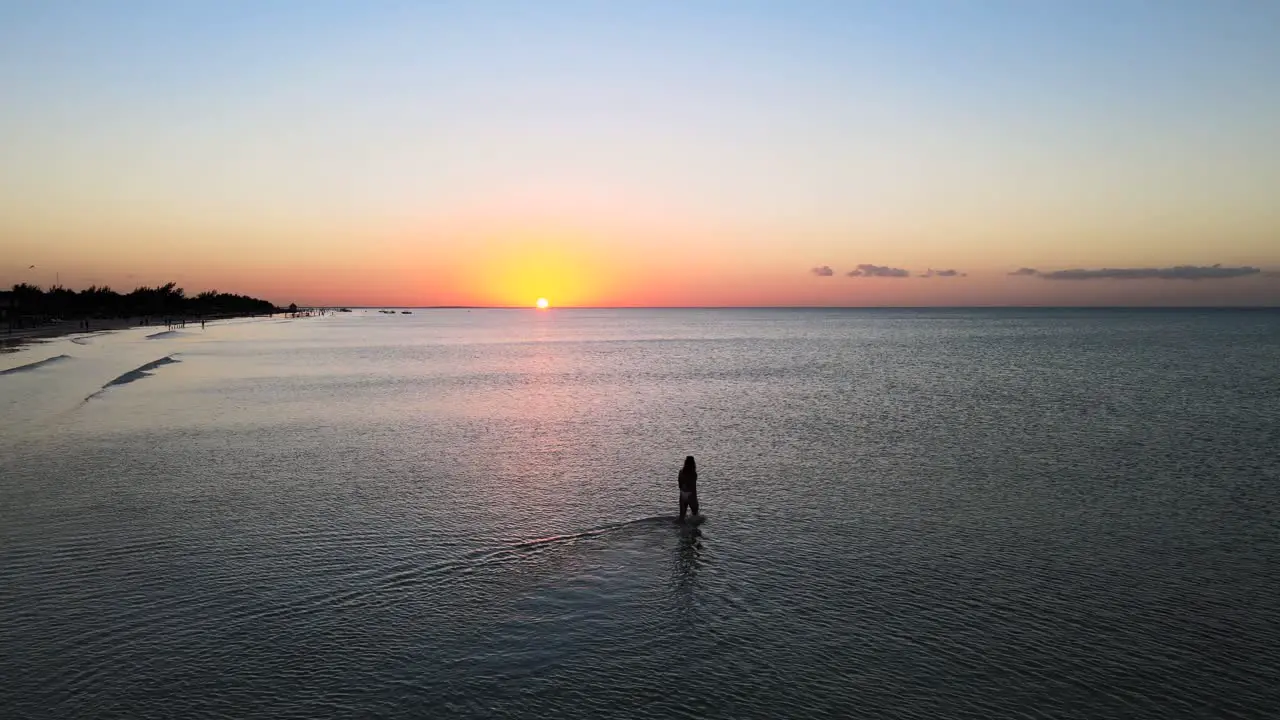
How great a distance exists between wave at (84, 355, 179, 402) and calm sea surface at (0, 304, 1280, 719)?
1176cm

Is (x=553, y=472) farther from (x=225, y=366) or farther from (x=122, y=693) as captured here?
(x=225, y=366)

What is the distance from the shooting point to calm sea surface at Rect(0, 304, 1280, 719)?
14.5 metres

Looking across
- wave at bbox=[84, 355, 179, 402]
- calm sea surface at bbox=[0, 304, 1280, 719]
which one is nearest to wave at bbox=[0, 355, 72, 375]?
wave at bbox=[84, 355, 179, 402]

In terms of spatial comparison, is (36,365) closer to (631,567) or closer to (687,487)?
(687,487)

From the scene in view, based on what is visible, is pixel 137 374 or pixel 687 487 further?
pixel 137 374

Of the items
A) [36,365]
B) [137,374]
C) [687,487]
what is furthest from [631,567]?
[36,365]

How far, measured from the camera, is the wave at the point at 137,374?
5995 centimetres

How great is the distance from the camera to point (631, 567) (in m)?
20.9

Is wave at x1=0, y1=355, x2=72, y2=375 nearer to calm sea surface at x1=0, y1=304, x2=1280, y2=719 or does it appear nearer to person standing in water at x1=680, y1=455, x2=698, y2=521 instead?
calm sea surface at x1=0, y1=304, x2=1280, y2=719

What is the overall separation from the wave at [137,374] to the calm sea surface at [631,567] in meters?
11.8

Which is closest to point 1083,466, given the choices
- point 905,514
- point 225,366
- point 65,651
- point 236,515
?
point 905,514

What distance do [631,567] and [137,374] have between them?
6866 cm

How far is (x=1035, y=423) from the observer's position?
48.7m

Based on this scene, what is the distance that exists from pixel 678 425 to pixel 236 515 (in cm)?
2698
